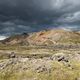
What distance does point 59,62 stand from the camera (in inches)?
5271

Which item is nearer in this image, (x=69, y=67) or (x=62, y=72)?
(x=62, y=72)

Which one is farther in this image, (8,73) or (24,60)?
(24,60)

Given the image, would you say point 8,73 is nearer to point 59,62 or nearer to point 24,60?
point 24,60

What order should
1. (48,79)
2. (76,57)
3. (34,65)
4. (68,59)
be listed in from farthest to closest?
1. (76,57)
2. (68,59)
3. (34,65)
4. (48,79)

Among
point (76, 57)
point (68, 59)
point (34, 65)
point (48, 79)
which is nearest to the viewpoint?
point (48, 79)

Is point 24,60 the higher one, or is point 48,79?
point 24,60

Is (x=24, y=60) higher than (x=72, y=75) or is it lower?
higher

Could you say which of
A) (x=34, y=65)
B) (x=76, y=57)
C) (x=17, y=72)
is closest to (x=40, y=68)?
(x=34, y=65)

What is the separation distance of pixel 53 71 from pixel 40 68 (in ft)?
23.0

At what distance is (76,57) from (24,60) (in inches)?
1563

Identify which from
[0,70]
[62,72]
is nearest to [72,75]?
[62,72]

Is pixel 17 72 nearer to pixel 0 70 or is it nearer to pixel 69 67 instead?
pixel 0 70

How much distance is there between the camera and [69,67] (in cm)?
13088

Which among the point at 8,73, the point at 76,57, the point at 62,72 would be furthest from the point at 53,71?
the point at 76,57
